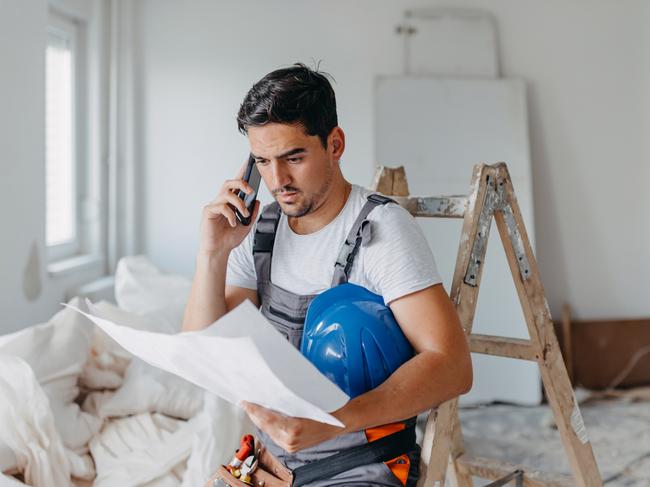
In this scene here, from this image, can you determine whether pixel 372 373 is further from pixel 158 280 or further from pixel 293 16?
pixel 293 16

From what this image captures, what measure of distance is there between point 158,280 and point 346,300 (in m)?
2.19

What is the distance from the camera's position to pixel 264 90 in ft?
5.12

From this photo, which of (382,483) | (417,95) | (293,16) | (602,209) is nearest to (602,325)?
(602,209)

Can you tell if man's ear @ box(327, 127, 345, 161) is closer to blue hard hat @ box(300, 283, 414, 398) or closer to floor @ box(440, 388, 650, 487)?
blue hard hat @ box(300, 283, 414, 398)

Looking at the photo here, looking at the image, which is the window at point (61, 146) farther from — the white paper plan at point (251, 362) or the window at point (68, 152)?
the white paper plan at point (251, 362)

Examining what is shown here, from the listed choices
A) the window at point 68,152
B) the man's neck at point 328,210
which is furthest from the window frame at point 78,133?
the man's neck at point 328,210

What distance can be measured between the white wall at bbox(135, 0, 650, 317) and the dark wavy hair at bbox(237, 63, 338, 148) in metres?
2.87

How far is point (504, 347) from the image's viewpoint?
6.28 ft

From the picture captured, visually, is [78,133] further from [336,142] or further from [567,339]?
[336,142]

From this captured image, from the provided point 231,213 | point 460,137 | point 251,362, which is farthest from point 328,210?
point 460,137

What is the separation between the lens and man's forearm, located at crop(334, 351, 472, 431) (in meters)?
1.33

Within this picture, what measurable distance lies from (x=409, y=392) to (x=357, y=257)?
31cm

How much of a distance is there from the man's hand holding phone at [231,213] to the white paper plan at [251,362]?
1.39ft

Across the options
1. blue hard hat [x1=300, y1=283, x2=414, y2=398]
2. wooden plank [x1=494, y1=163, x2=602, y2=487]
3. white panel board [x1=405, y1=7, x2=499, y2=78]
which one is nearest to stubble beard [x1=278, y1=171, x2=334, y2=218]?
blue hard hat [x1=300, y1=283, x2=414, y2=398]
